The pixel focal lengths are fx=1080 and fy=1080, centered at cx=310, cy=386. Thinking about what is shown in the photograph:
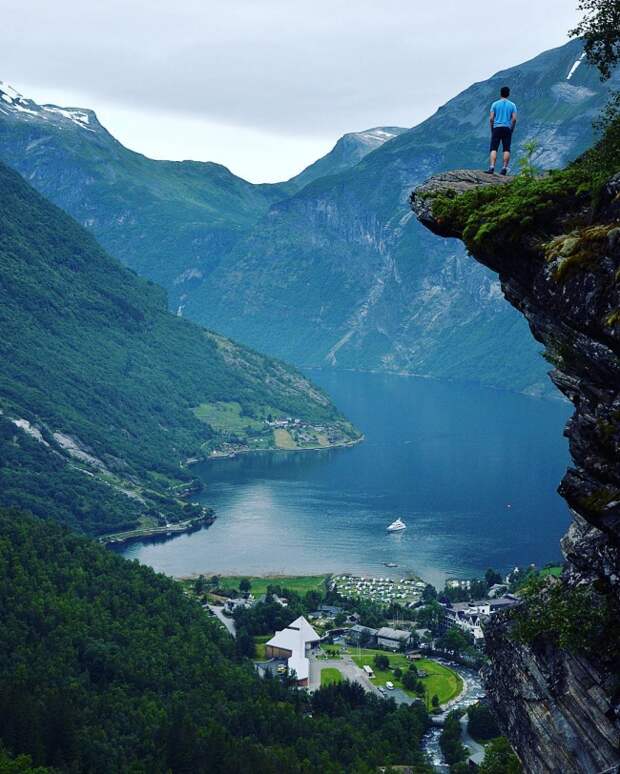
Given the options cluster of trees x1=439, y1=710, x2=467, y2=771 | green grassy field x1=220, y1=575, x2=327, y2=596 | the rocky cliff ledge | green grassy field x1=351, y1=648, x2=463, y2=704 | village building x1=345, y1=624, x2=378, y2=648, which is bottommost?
the rocky cliff ledge

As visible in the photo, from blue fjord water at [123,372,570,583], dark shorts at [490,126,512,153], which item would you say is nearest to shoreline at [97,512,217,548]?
blue fjord water at [123,372,570,583]

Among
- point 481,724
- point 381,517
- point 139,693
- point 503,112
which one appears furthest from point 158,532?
point 503,112

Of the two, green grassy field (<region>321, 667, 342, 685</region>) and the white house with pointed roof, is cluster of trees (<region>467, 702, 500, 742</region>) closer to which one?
green grassy field (<region>321, 667, 342, 685</region>)

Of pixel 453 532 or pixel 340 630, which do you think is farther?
pixel 453 532

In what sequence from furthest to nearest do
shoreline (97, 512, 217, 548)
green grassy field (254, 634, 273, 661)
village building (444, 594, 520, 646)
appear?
shoreline (97, 512, 217, 548) < village building (444, 594, 520, 646) < green grassy field (254, 634, 273, 661)

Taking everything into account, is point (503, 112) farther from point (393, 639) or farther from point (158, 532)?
point (158, 532)

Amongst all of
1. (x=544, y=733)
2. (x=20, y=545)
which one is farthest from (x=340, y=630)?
(x=544, y=733)

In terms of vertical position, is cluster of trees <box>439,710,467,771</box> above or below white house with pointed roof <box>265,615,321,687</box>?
below

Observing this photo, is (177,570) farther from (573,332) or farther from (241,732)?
(573,332)
